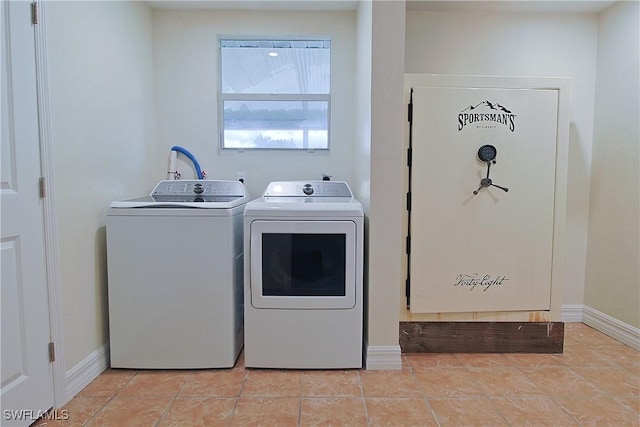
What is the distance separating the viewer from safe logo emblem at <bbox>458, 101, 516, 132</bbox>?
2.12 meters

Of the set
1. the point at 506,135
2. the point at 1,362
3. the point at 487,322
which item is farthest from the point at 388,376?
the point at 1,362

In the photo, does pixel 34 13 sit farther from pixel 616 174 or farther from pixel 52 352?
pixel 616 174

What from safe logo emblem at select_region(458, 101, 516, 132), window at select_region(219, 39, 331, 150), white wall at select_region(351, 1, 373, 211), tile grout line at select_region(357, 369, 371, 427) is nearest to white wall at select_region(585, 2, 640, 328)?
safe logo emblem at select_region(458, 101, 516, 132)

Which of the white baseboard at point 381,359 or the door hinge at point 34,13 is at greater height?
the door hinge at point 34,13

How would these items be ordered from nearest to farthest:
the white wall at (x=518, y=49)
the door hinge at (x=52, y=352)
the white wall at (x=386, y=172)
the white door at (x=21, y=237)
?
the white door at (x=21, y=237)
the door hinge at (x=52, y=352)
the white wall at (x=386, y=172)
the white wall at (x=518, y=49)

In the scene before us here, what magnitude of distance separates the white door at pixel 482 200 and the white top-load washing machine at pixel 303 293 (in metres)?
0.45

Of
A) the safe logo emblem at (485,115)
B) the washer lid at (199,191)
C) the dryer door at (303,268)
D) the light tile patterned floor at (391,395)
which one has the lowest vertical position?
the light tile patterned floor at (391,395)

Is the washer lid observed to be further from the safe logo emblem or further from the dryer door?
the safe logo emblem

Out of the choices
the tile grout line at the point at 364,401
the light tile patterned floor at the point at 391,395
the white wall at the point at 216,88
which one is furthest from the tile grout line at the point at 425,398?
the white wall at the point at 216,88

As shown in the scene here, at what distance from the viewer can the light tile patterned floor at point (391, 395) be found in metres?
1.61

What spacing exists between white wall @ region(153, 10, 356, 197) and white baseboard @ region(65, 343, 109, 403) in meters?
1.35

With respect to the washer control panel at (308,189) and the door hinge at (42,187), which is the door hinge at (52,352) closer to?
the door hinge at (42,187)

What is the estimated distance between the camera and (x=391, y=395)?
1.79 m

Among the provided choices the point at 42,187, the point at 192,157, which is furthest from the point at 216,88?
the point at 42,187
